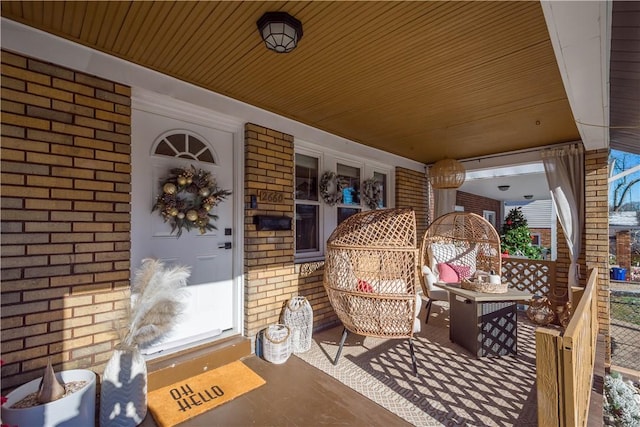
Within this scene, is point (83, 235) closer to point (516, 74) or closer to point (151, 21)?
point (151, 21)

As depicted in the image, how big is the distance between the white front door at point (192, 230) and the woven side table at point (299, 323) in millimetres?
530

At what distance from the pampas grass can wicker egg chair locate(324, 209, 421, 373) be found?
4.57 ft

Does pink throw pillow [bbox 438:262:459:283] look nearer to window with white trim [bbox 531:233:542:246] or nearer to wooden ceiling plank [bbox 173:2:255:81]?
wooden ceiling plank [bbox 173:2:255:81]

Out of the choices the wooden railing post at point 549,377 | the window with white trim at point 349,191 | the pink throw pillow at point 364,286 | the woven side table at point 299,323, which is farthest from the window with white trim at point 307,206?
the wooden railing post at point 549,377

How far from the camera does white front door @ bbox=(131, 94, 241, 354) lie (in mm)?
2559

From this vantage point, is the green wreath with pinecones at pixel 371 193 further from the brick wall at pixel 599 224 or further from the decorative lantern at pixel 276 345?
the brick wall at pixel 599 224

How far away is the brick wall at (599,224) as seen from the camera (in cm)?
367

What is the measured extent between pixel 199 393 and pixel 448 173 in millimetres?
3928

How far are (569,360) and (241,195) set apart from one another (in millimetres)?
2730

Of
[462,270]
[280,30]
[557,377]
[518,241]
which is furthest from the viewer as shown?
[518,241]

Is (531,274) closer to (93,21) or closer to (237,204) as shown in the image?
(237,204)

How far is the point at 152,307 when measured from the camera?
210 cm

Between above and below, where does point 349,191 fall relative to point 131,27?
below

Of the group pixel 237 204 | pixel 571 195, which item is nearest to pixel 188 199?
pixel 237 204
